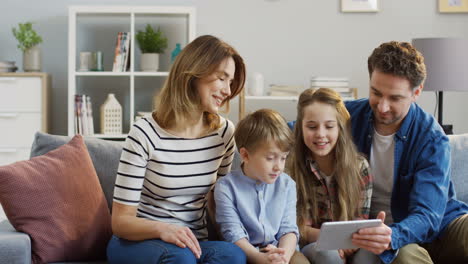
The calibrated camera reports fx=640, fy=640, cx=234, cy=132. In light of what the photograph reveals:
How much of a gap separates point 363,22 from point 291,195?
9.85ft

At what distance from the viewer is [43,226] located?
6.72 ft

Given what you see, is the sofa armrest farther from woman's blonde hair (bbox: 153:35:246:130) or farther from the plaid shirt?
the plaid shirt

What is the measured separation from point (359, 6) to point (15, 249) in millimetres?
3546

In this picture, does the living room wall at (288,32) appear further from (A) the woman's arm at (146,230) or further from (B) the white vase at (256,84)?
(A) the woman's arm at (146,230)

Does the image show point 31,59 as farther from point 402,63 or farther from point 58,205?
point 402,63

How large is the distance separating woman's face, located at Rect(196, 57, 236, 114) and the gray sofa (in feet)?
1.19

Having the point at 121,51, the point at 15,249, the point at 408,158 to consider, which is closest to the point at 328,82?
the point at 121,51

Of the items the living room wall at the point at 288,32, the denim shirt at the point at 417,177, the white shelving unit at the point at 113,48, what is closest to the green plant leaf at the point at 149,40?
the white shelving unit at the point at 113,48

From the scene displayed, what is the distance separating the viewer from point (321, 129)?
7.07 ft

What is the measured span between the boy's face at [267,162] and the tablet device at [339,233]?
29 cm

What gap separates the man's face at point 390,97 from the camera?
2.19 metres

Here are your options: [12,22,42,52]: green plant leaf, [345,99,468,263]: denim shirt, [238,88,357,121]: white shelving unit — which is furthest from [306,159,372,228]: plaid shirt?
[12,22,42,52]: green plant leaf

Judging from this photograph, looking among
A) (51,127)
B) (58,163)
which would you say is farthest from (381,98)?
(51,127)

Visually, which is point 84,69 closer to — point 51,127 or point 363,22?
point 51,127
